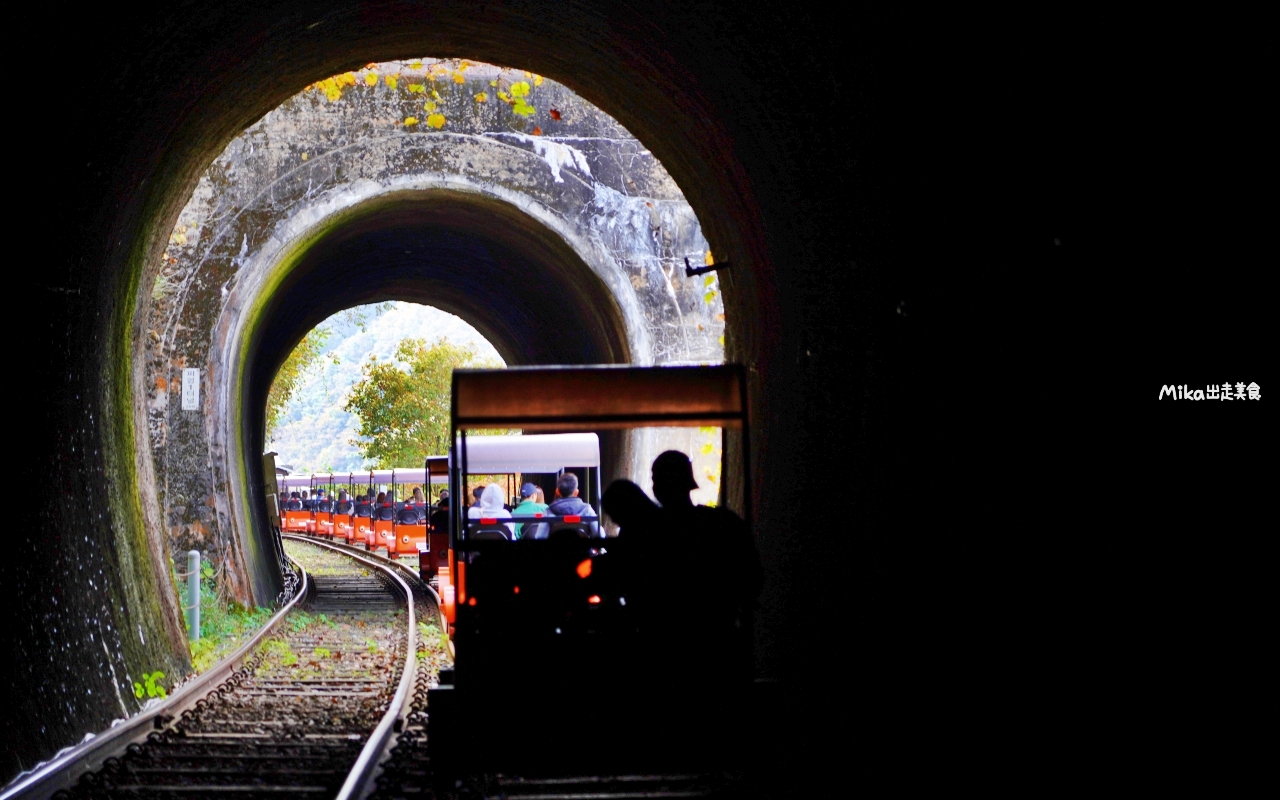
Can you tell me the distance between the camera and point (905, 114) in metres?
5.16

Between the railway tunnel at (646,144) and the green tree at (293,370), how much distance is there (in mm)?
23930

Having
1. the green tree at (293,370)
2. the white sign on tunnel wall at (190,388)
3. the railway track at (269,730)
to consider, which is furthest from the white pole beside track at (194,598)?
the green tree at (293,370)

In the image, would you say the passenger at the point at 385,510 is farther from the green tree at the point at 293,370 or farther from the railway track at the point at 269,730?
the railway track at the point at 269,730

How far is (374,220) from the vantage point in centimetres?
1670

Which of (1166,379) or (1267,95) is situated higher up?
(1267,95)

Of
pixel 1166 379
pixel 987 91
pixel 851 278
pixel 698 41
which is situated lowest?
pixel 1166 379

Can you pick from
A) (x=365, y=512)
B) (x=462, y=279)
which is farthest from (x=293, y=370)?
(x=462, y=279)

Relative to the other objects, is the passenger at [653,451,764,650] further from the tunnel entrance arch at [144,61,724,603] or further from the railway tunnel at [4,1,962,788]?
the tunnel entrance arch at [144,61,724,603]

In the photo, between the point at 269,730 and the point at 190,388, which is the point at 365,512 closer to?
the point at 190,388

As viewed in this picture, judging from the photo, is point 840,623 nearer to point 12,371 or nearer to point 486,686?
point 486,686

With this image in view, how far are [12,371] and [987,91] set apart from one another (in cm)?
485

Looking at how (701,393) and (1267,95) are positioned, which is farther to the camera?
(701,393)

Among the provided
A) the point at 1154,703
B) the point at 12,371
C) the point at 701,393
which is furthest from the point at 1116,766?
the point at 12,371

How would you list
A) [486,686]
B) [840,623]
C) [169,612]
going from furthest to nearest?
[169,612] → [840,623] → [486,686]
